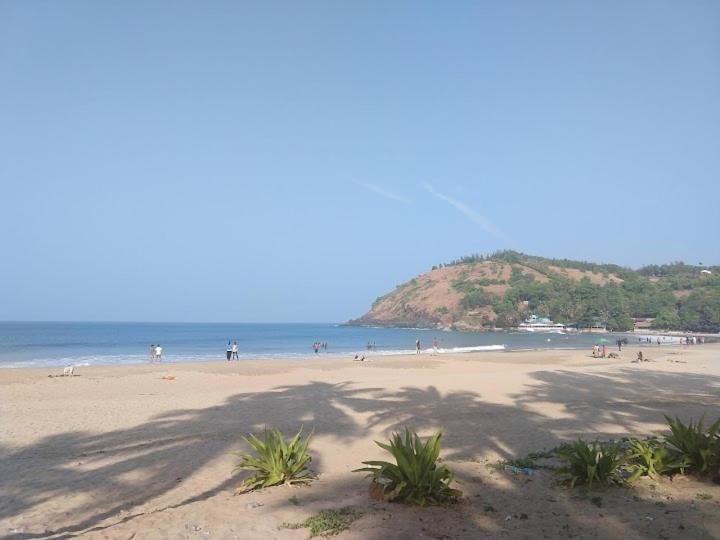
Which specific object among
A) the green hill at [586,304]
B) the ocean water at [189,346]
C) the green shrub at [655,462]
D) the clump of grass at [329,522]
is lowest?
the ocean water at [189,346]

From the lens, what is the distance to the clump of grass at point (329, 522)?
4.85 meters

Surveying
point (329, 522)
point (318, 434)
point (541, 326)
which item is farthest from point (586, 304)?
point (329, 522)

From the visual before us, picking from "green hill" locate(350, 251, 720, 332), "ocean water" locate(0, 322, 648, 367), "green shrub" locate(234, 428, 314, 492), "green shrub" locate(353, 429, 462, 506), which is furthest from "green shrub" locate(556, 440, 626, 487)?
"green hill" locate(350, 251, 720, 332)

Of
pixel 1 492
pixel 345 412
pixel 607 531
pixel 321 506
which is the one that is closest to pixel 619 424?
pixel 345 412

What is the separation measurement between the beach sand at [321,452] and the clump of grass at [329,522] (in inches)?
3.9

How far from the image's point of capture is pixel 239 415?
14.0 m

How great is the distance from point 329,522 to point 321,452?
185 inches

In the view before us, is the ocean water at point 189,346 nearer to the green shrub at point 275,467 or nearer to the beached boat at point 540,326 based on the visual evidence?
the green shrub at point 275,467

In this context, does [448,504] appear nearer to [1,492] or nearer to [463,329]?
[1,492]

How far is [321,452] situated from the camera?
9.61 metres

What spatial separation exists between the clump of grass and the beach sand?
0.10 meters

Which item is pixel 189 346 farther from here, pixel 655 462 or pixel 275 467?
pixel 655 462

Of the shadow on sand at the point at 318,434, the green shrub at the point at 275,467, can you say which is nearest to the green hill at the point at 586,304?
the shadow on sand at the point at 318,434

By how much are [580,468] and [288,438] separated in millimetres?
6360
